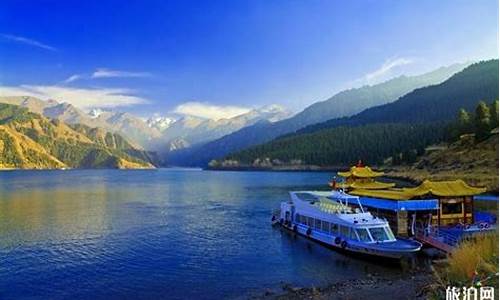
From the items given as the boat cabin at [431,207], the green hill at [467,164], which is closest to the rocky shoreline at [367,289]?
the boat cabin at [431,207]

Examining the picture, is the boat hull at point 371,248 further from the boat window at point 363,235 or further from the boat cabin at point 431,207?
the boat cabin at point 431,207

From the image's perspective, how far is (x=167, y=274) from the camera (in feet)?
104

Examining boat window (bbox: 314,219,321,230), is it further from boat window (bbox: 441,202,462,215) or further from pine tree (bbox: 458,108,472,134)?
pine tree (bbox: 458,108,472,134)

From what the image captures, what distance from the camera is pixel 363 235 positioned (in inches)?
1422

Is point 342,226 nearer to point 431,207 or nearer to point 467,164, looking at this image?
point 431,207

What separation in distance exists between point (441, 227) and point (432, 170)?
76.6m

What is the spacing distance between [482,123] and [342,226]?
7555 centimetres

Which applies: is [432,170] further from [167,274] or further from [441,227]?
[167,274]

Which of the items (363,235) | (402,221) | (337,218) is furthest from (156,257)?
(402,221)

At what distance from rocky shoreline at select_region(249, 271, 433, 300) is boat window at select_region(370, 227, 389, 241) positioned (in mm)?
6605

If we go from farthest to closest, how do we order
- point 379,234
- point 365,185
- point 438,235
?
point 365,185
point 438,235
point 379,234

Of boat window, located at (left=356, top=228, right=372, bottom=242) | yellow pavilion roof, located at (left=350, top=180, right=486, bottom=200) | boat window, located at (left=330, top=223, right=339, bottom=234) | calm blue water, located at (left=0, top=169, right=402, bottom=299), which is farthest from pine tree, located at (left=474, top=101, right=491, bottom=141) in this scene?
boat window, located at (left=356, top=228, right=372, bottom=242)

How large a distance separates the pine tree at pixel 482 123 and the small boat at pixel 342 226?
66.0 m

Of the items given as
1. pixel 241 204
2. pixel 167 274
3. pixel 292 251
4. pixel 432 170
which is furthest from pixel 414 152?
pixel 167 274
